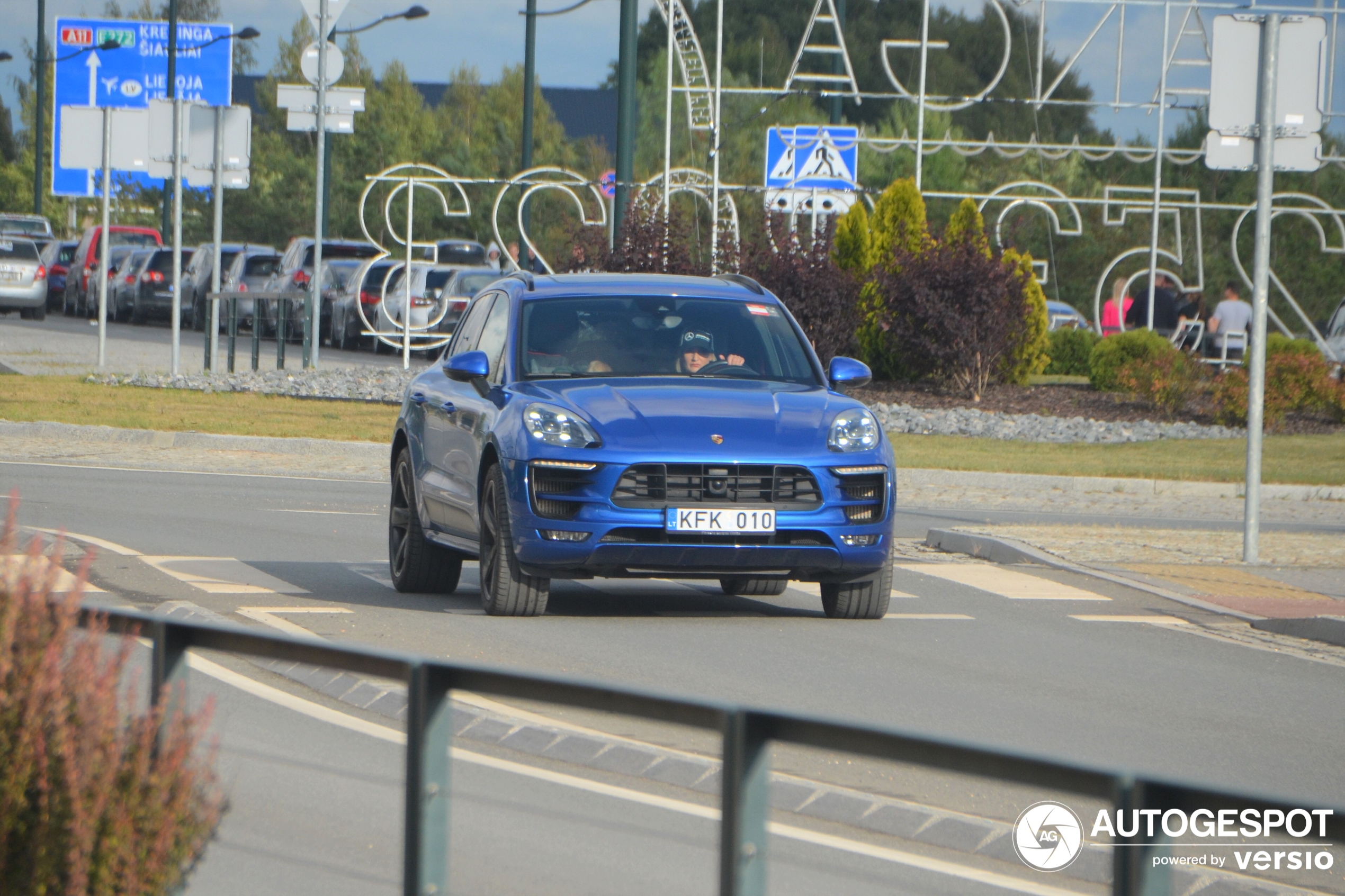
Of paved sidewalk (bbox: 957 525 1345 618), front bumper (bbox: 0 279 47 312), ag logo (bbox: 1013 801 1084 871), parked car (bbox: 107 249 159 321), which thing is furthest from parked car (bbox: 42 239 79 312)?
ag logo (bbox: 1013 801 1084 871)

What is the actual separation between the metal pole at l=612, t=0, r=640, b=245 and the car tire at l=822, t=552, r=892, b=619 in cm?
1434

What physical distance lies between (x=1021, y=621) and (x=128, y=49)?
67.8 metres

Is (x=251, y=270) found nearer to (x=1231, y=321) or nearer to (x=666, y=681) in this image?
(x=1231, y=321)

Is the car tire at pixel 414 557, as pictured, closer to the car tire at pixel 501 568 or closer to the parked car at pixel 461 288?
the car tire at pixel 501 568

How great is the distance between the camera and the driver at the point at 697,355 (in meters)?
10.3

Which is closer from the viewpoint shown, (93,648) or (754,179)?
(93,648)

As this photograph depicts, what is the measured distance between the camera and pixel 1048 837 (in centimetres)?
264

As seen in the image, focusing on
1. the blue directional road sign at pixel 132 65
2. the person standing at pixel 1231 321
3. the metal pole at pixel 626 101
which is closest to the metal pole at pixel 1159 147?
the person standing at pixel 1231 321

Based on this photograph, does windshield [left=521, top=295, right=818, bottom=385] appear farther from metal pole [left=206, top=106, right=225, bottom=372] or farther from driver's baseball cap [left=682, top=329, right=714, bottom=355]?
metal pole [left=206, top=106, right=225, bottom=372]

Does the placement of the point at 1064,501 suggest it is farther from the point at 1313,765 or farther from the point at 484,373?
the point at 1313,765

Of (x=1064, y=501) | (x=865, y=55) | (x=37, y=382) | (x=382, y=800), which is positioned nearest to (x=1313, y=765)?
(x=382, y=800)

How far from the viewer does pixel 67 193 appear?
75.9m

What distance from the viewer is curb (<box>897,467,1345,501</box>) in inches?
752

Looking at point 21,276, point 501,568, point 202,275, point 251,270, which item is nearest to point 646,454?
point 501,568
